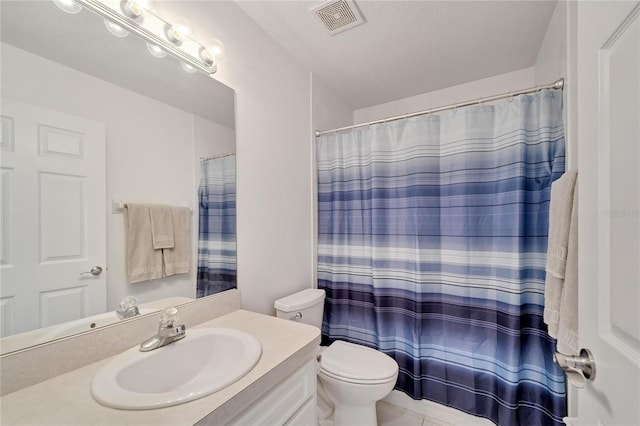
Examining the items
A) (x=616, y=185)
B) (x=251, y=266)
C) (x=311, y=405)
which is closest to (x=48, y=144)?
(x=251, y=266)

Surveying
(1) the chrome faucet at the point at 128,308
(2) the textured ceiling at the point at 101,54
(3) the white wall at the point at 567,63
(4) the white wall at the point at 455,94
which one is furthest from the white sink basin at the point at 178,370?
(4) the white wall at the point at 455,94

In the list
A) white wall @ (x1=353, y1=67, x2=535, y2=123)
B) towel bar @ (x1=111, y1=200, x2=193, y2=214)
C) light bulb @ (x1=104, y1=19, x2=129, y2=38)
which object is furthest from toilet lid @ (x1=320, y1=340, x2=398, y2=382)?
white wall @ (x1=353, y1=67, x2=535, y2=123)

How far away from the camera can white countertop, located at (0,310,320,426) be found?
552 millimetres

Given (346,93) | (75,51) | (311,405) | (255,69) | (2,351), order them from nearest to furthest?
1. (2,351)
2. (75,51)
3. (311,405)
4. (255,69)
5. (346,93)

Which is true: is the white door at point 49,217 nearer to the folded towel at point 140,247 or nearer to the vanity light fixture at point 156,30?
the folded towel at point 140,247

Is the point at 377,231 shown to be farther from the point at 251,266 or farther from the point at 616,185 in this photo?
the point at 616,185

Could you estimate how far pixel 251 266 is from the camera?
137cm

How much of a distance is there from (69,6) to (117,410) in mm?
1165

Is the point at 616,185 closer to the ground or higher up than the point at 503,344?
higher up

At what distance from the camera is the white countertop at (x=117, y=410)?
21.7 inches

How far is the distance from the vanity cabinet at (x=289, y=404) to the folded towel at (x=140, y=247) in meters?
0.62

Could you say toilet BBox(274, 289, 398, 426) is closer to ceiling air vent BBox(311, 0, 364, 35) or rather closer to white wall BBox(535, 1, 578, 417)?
white wall BBox(535, 1, 578, 417)

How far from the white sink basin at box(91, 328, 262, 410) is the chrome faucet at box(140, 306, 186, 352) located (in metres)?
0.02

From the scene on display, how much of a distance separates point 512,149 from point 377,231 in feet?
2.82
